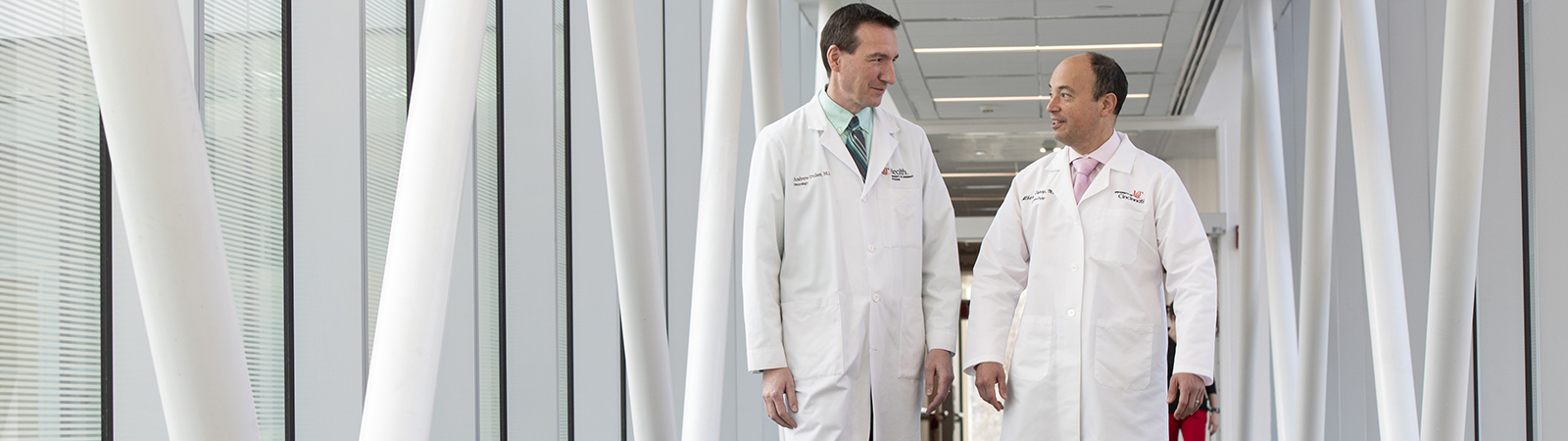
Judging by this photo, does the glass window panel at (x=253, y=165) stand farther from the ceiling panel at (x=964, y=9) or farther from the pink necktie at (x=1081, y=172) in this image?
the ceiling panel at (x=964, y=9)

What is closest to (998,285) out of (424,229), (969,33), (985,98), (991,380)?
(991,380)

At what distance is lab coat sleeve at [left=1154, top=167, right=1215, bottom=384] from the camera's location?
13.1 feet

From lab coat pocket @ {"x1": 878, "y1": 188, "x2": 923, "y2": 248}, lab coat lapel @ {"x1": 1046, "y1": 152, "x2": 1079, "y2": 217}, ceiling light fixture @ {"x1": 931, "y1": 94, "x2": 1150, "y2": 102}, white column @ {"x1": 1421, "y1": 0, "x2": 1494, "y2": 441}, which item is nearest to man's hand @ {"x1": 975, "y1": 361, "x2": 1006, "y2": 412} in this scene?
lab coat pocket @ {"x1": 878, "y1": 188, "x2": 923, "y2": 248}

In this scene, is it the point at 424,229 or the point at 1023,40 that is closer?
the point at 424,229

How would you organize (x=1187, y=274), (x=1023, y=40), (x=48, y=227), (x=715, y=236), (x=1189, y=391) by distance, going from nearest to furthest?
(x=48, y=227)
(x=1189, y=391)
(x=1187, y=274)
(x=715, y=236)
(x=1023, y=40)

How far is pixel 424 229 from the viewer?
131 inches

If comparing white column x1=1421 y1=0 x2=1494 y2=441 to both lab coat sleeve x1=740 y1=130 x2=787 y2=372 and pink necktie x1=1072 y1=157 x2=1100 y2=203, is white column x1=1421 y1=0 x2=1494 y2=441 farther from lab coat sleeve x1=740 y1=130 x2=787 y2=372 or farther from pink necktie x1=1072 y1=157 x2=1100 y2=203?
lab coat sleeve x1=740 y1=130 x2=787 y2=372

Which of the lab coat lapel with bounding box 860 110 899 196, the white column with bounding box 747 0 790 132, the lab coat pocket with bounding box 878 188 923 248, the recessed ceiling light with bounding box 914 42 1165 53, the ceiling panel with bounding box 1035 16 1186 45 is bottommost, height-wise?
the lab coat pocket with bounding box 878 188 923 248

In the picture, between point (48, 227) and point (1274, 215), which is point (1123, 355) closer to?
point (48, 227)

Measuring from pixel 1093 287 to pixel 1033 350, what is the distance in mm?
277

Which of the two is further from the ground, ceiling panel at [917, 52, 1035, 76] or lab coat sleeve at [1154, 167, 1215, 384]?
ceiling panel at [917, 52, 1035, 76]

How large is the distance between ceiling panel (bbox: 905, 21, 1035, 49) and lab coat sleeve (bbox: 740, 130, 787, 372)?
7.33 metres

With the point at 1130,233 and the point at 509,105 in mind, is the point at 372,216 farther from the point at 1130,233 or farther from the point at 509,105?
the point at 1130,233

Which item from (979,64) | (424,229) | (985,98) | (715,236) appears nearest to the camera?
(424,229)
